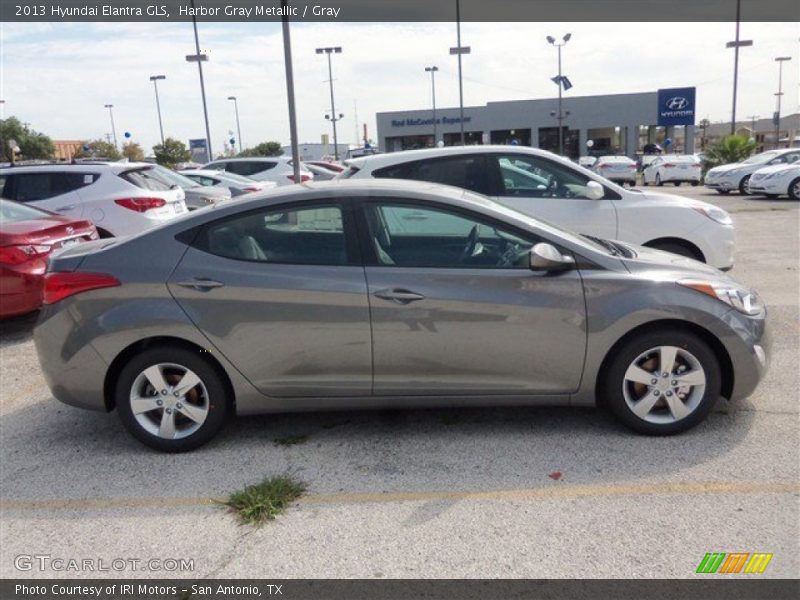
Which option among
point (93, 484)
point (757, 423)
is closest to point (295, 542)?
point (93, 484)

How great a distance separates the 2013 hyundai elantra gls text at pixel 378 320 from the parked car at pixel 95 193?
5.15 meters

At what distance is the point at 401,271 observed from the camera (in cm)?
385

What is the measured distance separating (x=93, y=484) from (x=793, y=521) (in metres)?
3.55

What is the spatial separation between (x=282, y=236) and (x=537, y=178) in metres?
3.69

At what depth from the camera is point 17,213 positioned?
22.8 feet

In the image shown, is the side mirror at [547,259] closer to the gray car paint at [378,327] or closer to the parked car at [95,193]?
the gray car paint at [378,327]

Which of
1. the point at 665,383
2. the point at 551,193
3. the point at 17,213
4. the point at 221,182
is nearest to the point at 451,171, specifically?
the point at 551,193

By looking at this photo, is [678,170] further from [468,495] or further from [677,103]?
[468,495]

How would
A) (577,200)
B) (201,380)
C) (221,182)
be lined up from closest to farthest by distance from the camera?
(201,380), (577,200), (221,182)

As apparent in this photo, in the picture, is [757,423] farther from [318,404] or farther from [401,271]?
[318,404]

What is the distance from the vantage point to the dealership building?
58844 mm

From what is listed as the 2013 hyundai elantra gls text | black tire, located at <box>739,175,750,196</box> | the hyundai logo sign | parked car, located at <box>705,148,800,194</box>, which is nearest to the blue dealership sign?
the hyundai logo sign

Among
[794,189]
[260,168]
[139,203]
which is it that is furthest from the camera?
[260,168]

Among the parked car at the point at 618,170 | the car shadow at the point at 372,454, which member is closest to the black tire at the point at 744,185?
the parked car at the point at 618,170
